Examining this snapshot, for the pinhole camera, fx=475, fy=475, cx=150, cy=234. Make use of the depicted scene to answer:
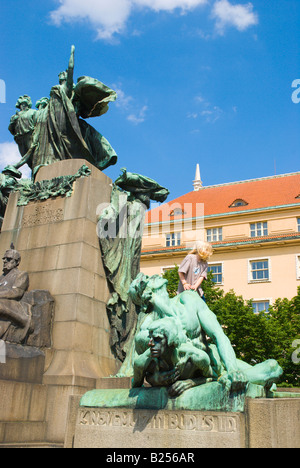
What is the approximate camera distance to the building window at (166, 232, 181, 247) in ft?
153

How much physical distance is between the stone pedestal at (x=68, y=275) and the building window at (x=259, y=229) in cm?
3577

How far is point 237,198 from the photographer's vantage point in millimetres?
51188

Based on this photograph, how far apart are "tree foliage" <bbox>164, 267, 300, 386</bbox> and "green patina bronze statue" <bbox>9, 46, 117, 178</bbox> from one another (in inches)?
821

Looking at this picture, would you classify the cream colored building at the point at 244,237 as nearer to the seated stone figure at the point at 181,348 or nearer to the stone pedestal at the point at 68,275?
the stone pedestal at the point at 68,275

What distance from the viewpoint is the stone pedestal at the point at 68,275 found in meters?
8.43

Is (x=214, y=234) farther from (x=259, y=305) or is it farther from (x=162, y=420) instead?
(x=162, y=420)

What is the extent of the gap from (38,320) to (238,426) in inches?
216

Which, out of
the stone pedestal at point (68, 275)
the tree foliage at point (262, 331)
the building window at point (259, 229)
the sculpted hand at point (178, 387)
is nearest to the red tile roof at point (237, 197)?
the building window at point (259, 229)

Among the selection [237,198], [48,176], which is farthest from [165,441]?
[237,198]

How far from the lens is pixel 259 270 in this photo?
42.6 meters

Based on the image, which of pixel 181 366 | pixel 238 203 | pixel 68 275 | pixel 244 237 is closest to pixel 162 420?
pixel 181 366

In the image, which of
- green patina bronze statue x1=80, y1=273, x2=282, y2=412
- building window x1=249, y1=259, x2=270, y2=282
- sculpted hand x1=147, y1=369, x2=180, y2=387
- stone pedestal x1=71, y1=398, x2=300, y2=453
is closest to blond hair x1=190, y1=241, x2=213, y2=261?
green patina bronze statue x1=80, y1=273, x2=282, y2=412

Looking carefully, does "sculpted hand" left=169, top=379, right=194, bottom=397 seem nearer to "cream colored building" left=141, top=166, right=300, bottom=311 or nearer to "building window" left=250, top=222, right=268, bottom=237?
"cream colored building" left=141, top=166, right=300, bottom=311
